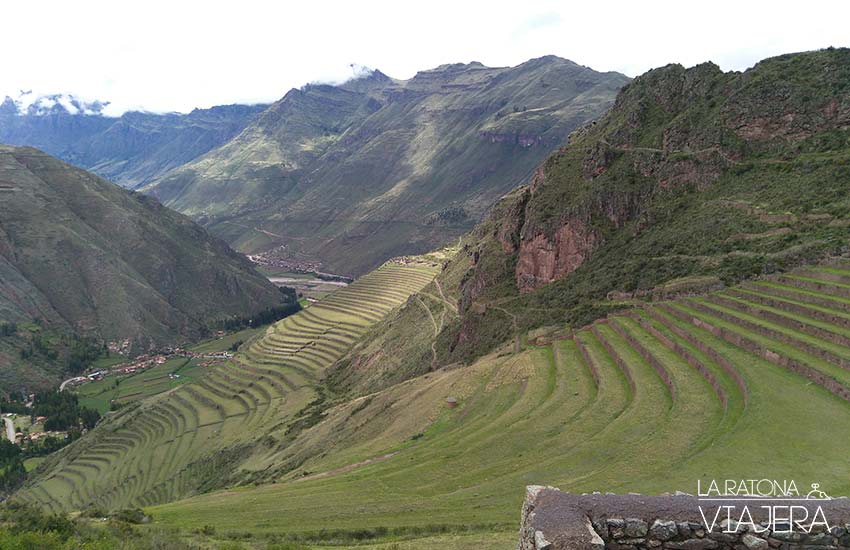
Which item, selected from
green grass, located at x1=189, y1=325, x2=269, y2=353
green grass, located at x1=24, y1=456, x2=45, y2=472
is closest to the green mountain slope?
green grass, located at x1=24, y1=456, x2=45, y2=472

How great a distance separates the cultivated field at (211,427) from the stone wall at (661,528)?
59.4 m

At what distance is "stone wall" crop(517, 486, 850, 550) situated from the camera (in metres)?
10.6

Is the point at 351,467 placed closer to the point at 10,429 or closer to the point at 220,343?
the point at 10,429

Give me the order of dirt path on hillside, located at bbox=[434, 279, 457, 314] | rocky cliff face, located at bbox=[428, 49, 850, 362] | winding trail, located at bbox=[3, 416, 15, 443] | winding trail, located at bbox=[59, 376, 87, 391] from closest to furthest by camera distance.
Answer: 1. rocky cliff face, located at bbox=[428, 49, 850, 362]
2. dirt path on hillside, located at bbox=[434, 279, 457, 314]
3. winding trail, located at bbox=[3, 416, 15, 443]
4. winding trail, located at bbox=[59, 376, 87, 391]

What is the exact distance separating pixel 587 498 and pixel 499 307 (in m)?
62.2

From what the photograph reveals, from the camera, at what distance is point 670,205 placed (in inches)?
2522

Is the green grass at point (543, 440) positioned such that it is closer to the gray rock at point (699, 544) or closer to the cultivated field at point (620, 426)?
the cultivated field at point (620, 426)

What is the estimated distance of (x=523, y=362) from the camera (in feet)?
160

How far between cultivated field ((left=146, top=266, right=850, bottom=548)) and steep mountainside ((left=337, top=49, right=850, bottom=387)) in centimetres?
840

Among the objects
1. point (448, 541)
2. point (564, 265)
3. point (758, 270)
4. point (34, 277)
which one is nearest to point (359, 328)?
point (564, 265)

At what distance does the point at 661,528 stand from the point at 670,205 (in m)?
61.2

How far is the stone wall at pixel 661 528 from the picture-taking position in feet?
34.7

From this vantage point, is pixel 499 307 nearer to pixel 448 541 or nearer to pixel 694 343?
pixel 694 343

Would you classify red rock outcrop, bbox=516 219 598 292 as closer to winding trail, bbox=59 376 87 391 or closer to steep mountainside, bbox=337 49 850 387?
steep mountainside, bbox=337 49 850 387
